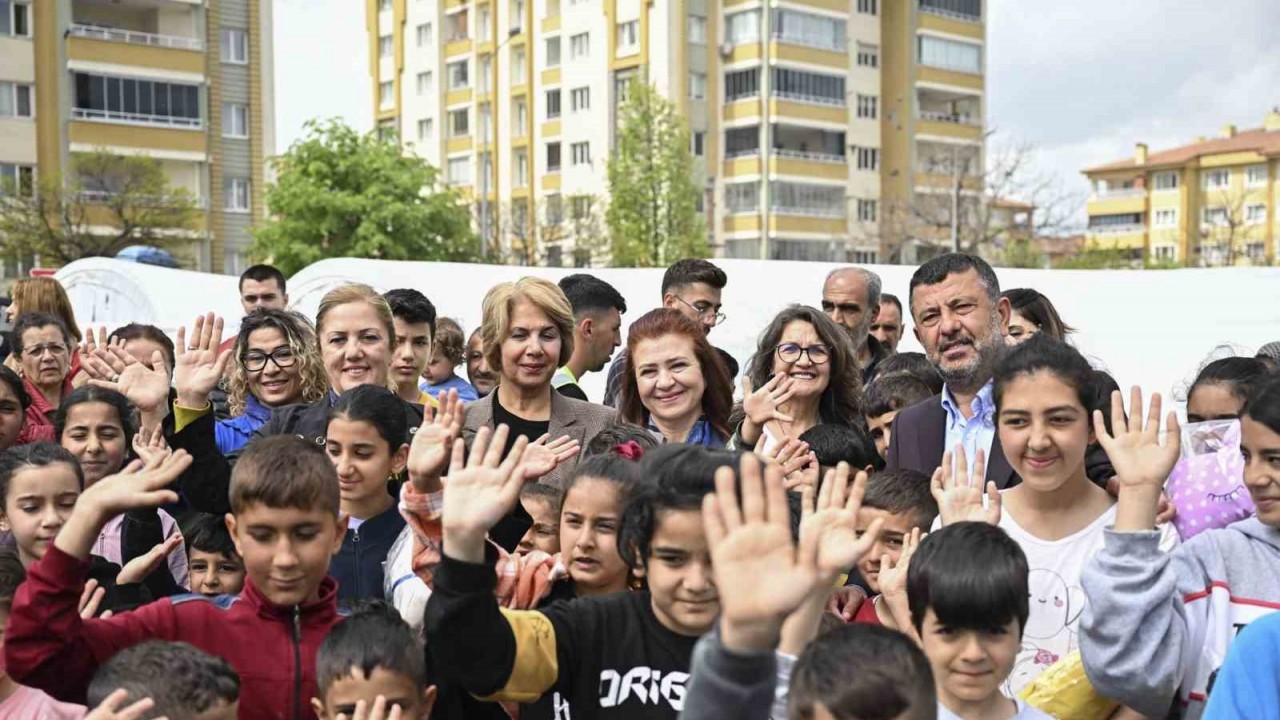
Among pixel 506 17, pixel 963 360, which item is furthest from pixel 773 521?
pixel 506 17

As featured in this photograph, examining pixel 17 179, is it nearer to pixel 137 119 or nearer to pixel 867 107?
pixel 137 119

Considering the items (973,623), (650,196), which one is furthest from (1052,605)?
(650,196)

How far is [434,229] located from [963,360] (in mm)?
35117

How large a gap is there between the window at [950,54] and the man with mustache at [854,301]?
57.5 metres

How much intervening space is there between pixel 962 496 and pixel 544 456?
1.14m

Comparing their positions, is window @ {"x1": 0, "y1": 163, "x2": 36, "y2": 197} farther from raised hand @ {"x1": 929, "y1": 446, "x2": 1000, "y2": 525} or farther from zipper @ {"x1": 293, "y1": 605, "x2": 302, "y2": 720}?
raised hand @ {"x1": 929, "y1": 446, "x2": 1000, "y2": 525}

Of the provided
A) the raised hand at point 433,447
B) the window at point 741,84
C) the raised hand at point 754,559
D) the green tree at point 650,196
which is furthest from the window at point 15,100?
the raised hand at point 754,559

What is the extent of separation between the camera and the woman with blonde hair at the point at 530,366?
5477mm

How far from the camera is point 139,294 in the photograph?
13.6m

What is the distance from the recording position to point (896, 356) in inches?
285

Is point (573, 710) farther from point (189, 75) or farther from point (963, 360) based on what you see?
point (189, 75)

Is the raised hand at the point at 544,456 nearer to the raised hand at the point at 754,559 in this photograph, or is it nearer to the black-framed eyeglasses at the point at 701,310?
the raised hand at the point at 754,559

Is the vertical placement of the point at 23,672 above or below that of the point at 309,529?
below

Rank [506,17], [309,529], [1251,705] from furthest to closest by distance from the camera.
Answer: [506,17], [309,529], [1251,705]
